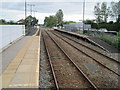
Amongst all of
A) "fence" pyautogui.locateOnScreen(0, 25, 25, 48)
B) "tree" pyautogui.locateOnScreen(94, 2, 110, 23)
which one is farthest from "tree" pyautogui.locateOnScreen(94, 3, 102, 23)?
"fence" pyautogui.locateOnScreen(0, 25, 25, 48)

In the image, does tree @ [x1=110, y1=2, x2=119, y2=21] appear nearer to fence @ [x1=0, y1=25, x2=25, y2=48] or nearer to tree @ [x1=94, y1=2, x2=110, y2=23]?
tree @ [x1=94, y1=2, x2=110, y2=23]

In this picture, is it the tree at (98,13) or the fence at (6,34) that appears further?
the tree at (98,13)

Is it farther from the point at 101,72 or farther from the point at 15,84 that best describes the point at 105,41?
the point at 15,84

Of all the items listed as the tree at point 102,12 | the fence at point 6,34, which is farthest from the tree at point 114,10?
the fence at point 6,34

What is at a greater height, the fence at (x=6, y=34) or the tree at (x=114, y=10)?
the tree at (x=114, y=10)

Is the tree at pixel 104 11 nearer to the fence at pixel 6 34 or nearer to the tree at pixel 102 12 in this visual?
the tree at pixel 102 12

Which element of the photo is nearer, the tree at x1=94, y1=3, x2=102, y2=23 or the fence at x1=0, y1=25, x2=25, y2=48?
the fence at x1=0, y1=25, x2=25, y2=48

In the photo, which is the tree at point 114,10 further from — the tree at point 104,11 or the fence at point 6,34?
the fence at point 6,34

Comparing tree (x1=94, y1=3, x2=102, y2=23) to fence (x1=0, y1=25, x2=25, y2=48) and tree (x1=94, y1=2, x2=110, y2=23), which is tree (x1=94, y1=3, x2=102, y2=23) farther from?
fence (x1=0, y1=25, x2=25, y2=48)

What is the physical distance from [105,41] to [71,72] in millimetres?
14104

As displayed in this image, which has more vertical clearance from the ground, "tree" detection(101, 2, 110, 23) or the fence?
"tree" detection(101, 2, 110, 23)

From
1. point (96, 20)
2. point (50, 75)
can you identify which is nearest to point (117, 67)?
point (50, 75)

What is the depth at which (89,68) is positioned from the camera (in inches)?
417

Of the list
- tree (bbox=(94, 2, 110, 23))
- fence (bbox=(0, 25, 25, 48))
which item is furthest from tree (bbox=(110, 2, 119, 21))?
fence (bbox=(0, 25, 25, 48))
